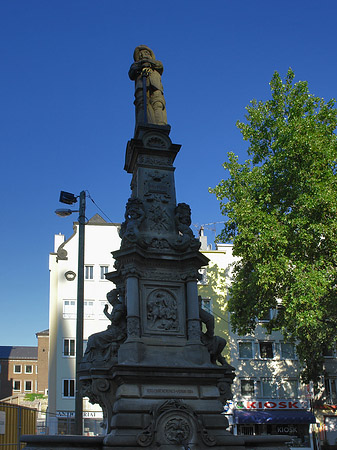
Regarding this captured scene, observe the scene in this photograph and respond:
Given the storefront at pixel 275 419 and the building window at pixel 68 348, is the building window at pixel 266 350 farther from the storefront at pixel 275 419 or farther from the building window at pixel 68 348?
the building window at pixel 68 348

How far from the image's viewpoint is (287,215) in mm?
23328

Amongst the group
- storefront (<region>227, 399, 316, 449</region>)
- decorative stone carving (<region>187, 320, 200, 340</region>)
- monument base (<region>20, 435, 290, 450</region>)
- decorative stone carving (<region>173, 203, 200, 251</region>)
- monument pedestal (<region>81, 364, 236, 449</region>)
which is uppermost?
decorative stone carving (<region>173, 203, 200, 251</region>)

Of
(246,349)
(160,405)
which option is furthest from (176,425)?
(246,349)

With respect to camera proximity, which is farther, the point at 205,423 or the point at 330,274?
the point at 330,274

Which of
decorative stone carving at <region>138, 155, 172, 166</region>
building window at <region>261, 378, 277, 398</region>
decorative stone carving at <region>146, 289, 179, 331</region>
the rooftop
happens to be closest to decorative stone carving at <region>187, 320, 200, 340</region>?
decorative stone carving at <region>146, 289, 179, 331</region>

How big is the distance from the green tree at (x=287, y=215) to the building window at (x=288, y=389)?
11.8 meters

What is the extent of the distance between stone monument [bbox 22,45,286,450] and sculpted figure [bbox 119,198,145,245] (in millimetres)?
25

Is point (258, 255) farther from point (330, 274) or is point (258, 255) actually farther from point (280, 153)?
point (280, 153)

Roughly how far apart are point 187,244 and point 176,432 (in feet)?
13.3

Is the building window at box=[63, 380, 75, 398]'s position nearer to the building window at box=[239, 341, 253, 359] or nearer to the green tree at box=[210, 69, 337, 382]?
the building window at box=[239, 341, 253, 359]

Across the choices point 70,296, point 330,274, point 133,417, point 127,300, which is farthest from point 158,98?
point 70,296

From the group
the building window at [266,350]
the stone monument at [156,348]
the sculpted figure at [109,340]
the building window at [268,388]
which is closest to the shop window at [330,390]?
the building window at [268,388]

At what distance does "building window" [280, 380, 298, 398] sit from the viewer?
37347mm

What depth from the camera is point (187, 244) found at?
478 inches
